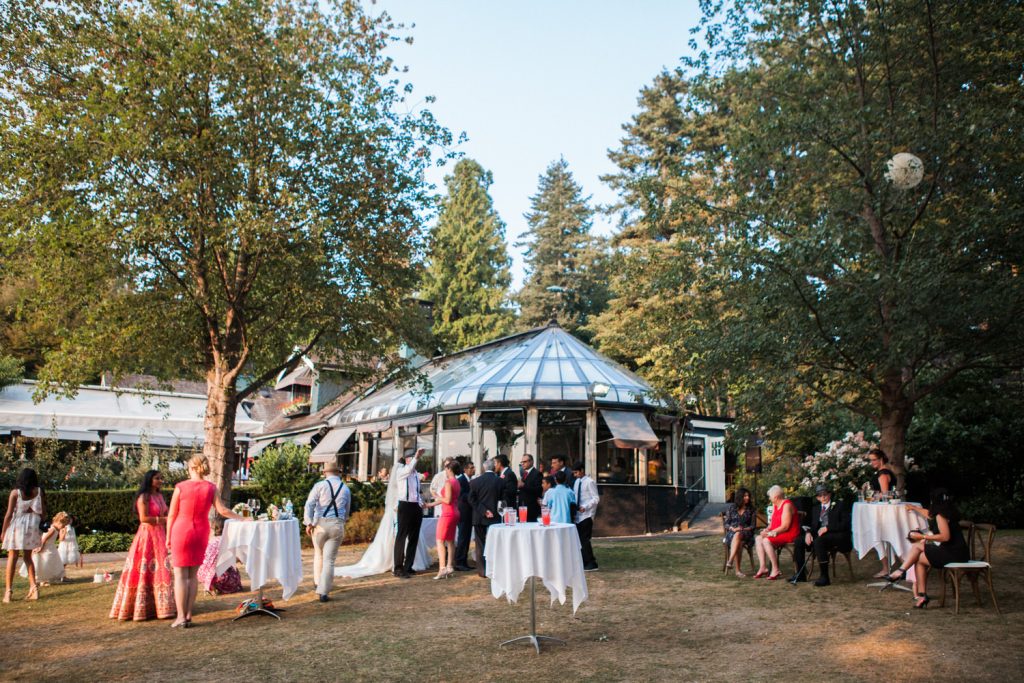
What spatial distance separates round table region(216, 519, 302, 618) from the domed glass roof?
782 centimetres

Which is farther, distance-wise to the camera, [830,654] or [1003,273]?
[1003,273]

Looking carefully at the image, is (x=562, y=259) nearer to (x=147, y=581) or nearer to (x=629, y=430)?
(x=629, y=430)

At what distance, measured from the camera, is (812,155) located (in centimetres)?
1227

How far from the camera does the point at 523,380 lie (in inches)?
748

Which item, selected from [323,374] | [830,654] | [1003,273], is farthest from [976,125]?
[323,374]

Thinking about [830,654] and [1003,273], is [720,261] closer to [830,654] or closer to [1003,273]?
[1003,273]

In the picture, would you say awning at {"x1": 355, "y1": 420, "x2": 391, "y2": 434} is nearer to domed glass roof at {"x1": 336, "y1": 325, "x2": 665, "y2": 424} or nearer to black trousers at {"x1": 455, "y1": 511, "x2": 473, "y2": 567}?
domed glass roof at {"x1": 336, "y1": 325, "x2": 665, "y2": 424}

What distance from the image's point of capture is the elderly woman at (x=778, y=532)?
10930 mm

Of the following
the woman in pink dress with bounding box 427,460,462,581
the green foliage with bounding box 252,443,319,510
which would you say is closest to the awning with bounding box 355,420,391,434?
the green foliage with bounding box 252,443,319,510

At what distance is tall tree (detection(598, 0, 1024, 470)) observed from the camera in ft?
33.2

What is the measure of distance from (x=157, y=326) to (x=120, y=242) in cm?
232

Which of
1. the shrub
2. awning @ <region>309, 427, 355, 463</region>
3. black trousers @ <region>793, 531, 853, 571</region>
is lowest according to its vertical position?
the shrub

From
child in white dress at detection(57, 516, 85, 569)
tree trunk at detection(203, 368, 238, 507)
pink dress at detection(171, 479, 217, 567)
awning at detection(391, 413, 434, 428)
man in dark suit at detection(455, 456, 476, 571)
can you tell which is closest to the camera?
pink dress at detection(171, 479, 217, 567)

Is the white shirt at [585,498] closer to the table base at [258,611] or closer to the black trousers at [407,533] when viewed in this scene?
the black trousers at [407,533]
